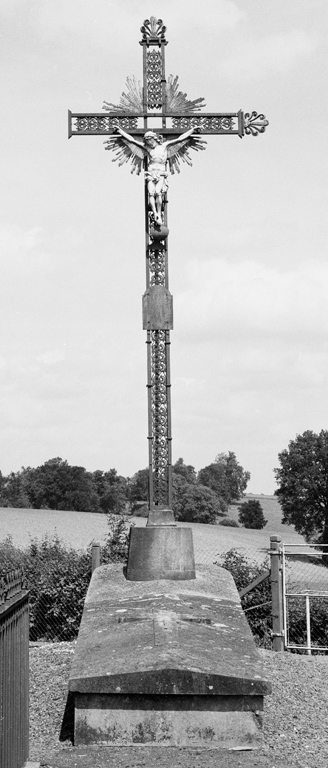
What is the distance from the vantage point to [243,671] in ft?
25.9

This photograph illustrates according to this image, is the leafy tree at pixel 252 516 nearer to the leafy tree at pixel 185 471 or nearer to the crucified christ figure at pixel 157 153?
the leafy tree at pixel 185 471

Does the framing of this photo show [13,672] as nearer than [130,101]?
Yes

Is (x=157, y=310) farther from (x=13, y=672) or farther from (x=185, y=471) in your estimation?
(x=185, y=471)

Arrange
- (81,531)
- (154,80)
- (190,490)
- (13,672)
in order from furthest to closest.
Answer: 1. (190,490)
2. (81,531)
3. (154,80)
4. (13,672)

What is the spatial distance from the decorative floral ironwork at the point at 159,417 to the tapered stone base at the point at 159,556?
23.4 inches

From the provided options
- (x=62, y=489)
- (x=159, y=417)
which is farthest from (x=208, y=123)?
(x=62, y=489)

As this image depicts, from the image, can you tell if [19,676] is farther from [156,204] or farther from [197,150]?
[197,150]

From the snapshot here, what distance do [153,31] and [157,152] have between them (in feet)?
6.20

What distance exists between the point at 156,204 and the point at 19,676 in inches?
283

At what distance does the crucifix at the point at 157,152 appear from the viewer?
11539 mm

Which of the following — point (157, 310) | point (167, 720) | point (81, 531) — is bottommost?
point (167, 720)

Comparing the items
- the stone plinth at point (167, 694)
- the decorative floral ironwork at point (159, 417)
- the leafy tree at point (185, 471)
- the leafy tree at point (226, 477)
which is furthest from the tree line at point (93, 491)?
the stone plinth at point (167, 694)

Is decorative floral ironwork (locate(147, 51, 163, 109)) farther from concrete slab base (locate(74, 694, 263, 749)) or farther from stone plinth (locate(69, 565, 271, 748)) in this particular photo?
concrete slab base (locate(74, 694, 263, 749))

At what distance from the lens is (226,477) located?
90500 millimetres
